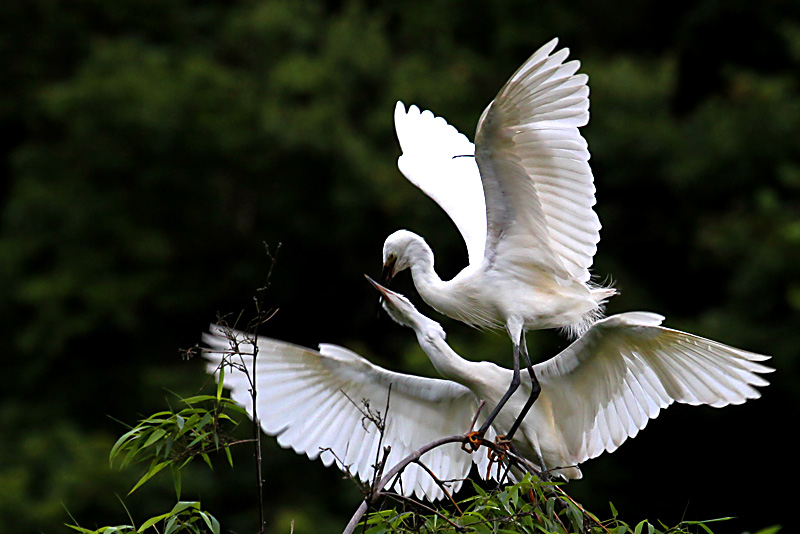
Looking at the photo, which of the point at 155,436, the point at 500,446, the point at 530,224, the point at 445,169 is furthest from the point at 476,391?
the point at 155,436

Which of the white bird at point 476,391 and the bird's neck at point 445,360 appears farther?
the bird's neck at point 445,360

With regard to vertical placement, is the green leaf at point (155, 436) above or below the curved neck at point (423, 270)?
below

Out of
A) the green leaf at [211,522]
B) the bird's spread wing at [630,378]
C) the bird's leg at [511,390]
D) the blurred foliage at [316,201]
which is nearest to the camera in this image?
the green leaf at [211,522]

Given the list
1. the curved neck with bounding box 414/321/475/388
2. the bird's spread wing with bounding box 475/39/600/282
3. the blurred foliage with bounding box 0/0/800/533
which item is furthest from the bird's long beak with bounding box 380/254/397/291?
the blurred foliage with bounding box 0/0/800/533

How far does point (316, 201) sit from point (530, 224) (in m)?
5.89

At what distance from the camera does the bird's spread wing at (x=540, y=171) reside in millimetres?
2682

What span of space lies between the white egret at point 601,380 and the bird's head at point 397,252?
107mm

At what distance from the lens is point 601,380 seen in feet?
10.4

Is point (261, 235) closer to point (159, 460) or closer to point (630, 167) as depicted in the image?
point (630, 167)

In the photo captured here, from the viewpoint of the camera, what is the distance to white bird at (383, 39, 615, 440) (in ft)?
8.89

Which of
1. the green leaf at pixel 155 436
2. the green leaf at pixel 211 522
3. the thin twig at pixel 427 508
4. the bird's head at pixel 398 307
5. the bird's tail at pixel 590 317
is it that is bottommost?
the green leaf at pixel 211 522

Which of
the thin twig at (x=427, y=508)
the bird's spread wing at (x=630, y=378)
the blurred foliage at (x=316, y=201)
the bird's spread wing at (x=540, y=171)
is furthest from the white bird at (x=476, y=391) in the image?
the blurred foliage at (x=316, y=201)

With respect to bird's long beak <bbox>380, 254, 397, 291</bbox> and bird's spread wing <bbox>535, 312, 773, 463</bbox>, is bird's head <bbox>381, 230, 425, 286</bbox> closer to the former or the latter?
bird's long beak <bbox>380, 254, 397, 291</bbox>

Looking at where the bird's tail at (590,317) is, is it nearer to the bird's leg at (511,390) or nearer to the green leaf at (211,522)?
the bird's leg at (511,390)
